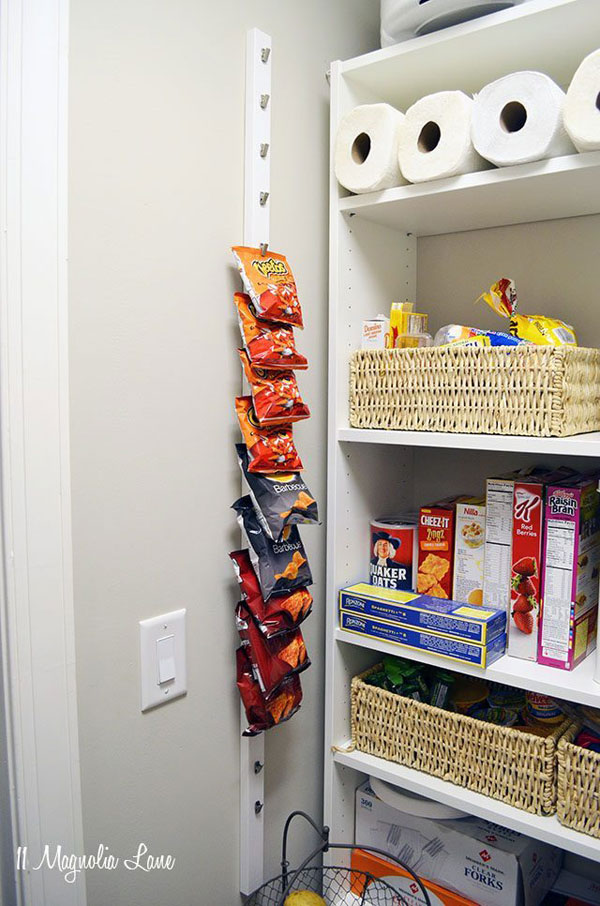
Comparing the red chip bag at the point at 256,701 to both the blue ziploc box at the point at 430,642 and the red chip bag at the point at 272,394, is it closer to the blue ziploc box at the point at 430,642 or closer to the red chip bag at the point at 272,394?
the blue ziploc box at the point at 430,642

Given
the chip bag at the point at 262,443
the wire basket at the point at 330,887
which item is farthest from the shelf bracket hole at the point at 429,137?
the wire basket at the point at 330,887

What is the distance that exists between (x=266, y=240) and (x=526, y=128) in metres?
0.42

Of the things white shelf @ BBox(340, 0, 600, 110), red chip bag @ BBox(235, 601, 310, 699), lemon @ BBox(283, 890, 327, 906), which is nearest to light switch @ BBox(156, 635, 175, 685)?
red chip bag @ BBox(235, 601, 310, 699)

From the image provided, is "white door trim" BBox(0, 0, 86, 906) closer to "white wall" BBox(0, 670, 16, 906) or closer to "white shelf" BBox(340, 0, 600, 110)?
"white wall" BBox(0, 670, 16, 906)

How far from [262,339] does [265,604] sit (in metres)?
0.41

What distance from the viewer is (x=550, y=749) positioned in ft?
3.22

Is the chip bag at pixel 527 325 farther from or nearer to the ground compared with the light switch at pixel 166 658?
farther from the ground

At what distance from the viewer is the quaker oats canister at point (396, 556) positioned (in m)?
1.20

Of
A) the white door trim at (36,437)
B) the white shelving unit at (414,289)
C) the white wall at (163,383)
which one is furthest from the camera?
the white shelving unit at (414,289)

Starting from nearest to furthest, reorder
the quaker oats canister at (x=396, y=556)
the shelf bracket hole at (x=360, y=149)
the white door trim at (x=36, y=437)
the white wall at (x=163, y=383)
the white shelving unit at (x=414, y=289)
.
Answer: the white door trim at (x=36, y=437) → the white wall at (x=163, y=383) → the white shelving unit at (x=414, y=289) → the shelf bracket hole at (x=360, y=149) → the quaker oats canister at (x=396, y=556)

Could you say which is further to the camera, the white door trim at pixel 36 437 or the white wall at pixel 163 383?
the white wall at pixel 163 383

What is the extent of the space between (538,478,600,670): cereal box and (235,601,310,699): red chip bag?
0.40m

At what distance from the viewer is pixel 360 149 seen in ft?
3.66

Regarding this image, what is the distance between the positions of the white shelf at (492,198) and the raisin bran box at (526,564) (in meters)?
0.45
